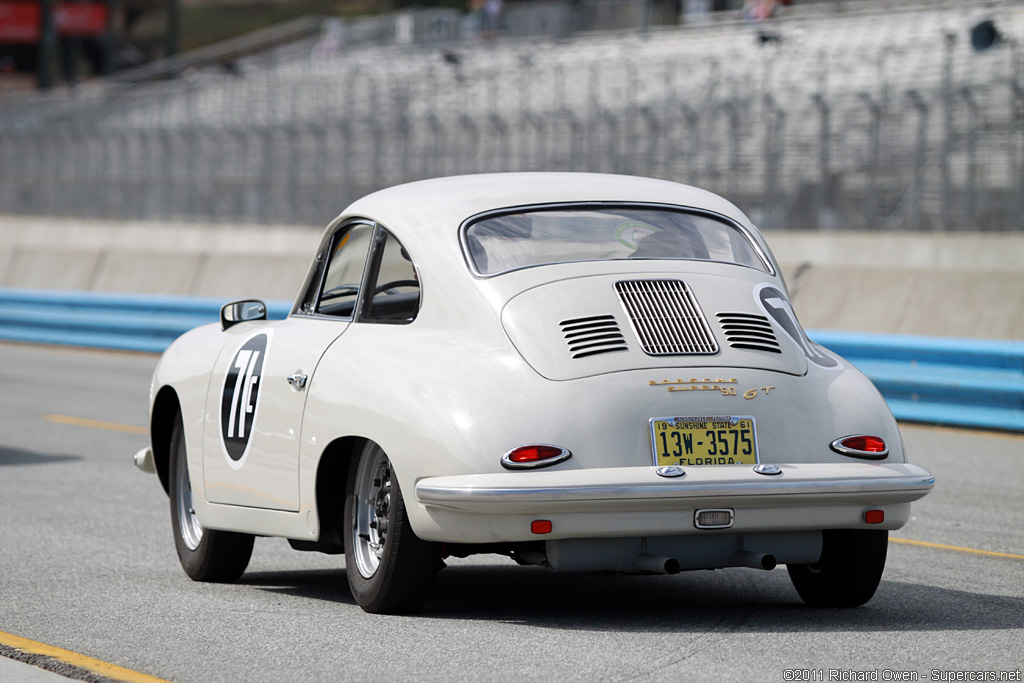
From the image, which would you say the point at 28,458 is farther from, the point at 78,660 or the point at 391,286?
the point at 78,660

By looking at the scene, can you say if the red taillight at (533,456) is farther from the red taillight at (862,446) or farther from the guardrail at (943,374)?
the guardrail at (943,374)

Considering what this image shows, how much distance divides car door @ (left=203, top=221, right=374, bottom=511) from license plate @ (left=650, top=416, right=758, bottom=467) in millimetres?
1547

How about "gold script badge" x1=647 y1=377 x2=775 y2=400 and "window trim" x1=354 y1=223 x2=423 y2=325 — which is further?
"window trim" x1=354 y1=223 x2=423 y2=325

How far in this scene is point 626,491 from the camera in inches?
206

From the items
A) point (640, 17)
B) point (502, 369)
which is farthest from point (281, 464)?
point (640, 17)

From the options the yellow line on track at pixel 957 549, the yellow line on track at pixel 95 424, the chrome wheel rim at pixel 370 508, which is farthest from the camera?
the yellow line on track at pixel 95 424

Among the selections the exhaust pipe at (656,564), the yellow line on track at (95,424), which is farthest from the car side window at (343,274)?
the yellow line on track at (95,424)

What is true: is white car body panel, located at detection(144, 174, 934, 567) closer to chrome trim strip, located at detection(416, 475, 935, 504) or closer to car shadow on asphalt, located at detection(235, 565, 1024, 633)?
chrome trim strip, located at detection(416, 475, 935, 504)

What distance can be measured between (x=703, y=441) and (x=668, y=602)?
42.9 inches

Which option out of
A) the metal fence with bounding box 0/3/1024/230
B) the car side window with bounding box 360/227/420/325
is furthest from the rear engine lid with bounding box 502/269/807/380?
the metal fence with bounding box 0/3/1024/230

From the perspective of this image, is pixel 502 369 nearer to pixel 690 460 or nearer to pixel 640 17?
pixel 690 460

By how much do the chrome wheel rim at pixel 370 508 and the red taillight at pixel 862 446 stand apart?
1.67 metres

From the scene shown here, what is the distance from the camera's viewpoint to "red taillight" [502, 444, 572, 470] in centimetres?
527

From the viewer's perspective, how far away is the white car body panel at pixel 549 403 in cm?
530
